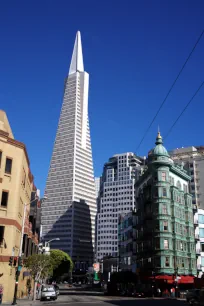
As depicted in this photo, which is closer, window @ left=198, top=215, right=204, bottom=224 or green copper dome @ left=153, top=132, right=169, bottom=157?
green copper dome @ left=153, top=132, right=169, bottom=157

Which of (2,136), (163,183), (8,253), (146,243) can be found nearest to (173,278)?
(146,243)

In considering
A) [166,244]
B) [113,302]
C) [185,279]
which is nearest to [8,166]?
[113,302]

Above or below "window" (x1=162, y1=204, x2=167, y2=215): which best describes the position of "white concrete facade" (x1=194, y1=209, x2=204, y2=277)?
below

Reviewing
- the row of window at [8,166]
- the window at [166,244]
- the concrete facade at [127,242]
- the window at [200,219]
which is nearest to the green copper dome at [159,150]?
the window at [166,244]

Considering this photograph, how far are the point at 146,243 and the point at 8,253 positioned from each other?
134ft

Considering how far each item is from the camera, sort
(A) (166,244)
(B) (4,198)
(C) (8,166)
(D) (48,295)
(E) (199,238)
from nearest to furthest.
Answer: (B) (4,198) < (C) (8,166) < (D) (48,295) < (A) (166,244) < (E) (199,238)

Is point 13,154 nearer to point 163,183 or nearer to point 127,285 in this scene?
point 163,183

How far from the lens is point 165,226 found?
70.2 metres

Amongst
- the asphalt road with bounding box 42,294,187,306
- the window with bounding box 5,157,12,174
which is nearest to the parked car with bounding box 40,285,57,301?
the asphalt road with bounding box 42,294,187,306

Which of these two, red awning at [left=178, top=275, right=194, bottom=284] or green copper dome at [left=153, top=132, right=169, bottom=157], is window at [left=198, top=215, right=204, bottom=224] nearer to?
red awning at [left=178, top=275, right=194, bottom=284]

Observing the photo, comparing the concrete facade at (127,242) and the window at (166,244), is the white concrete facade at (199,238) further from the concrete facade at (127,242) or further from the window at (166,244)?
the concrete facade at (127,242)

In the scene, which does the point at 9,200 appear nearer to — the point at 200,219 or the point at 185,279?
the point at 185,279

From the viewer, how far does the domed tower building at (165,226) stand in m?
67.9

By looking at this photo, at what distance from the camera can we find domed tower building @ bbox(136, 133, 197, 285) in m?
67.9
